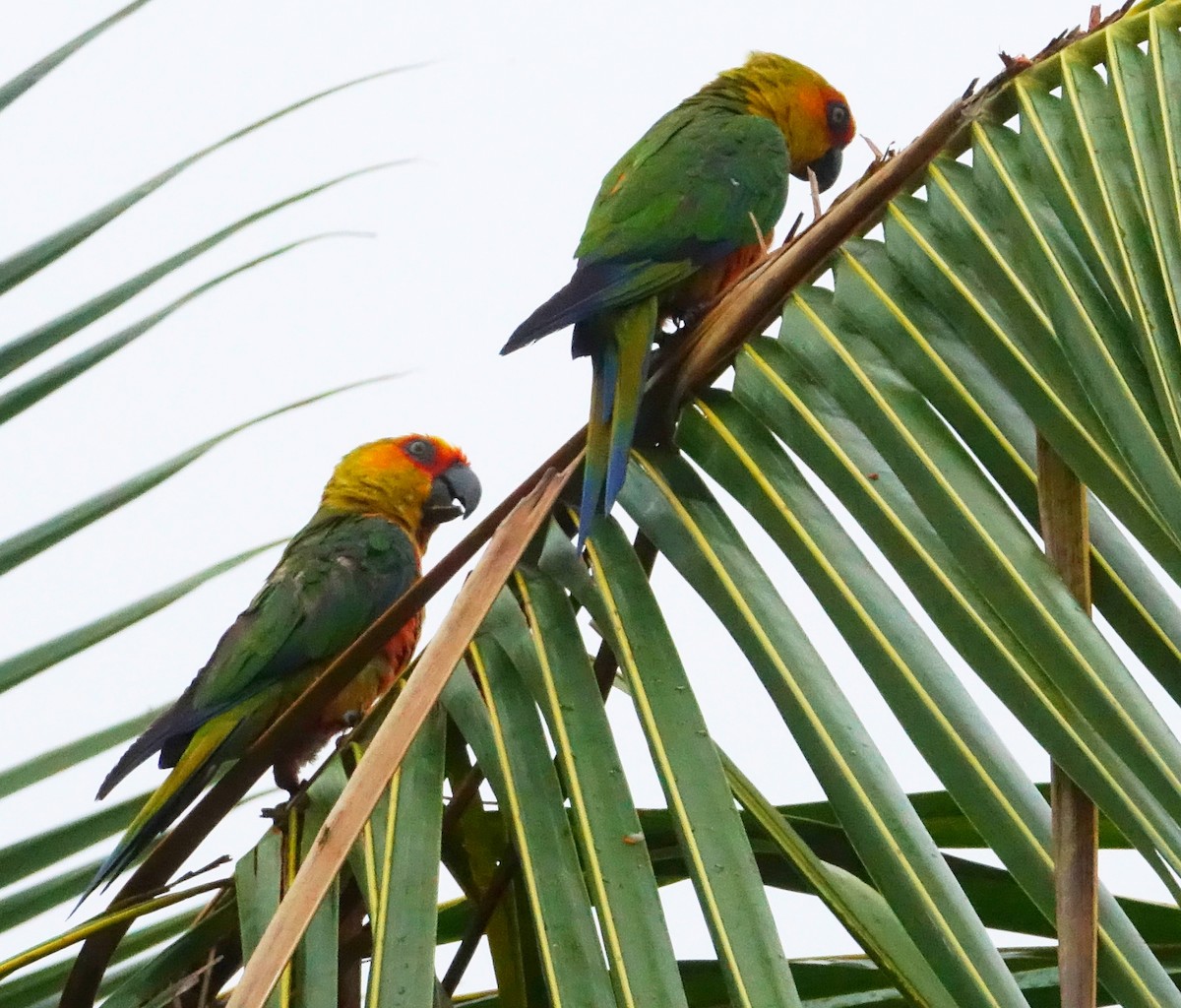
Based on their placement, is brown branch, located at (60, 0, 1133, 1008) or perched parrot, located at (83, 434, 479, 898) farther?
perched parrot, located at (83, 434, 479, 898)

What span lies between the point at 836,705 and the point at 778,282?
16.5 inches

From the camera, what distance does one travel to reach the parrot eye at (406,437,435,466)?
11.0 ft

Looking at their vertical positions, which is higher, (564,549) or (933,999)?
(564,549)

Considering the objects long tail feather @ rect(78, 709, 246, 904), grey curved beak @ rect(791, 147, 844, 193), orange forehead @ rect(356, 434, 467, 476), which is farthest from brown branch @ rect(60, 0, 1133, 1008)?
orange forehead @ rect(356, 434, 467, 476)

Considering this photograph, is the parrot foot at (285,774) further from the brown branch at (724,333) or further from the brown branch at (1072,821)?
the brown branch at (1072,821)

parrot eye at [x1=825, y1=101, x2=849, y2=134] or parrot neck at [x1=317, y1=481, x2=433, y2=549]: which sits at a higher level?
parrot eye at [x1=825, y1=101, x2=849, y2=134]

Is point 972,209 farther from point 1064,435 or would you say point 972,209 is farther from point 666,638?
point 666,638

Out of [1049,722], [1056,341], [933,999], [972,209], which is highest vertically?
[972,209]

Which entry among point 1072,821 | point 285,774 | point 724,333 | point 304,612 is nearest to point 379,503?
point 304,612

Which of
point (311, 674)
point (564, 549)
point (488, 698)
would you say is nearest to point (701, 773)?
point (488, 698)

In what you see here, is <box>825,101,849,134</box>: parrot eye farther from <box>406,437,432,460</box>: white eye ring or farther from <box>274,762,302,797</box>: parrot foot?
<box>274,762,302,797</box>: parrot foot

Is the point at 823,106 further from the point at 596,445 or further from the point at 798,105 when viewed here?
the point at 596,445

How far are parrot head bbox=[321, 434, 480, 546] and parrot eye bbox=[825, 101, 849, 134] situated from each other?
1240mm

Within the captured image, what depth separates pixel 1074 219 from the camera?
0.91m
